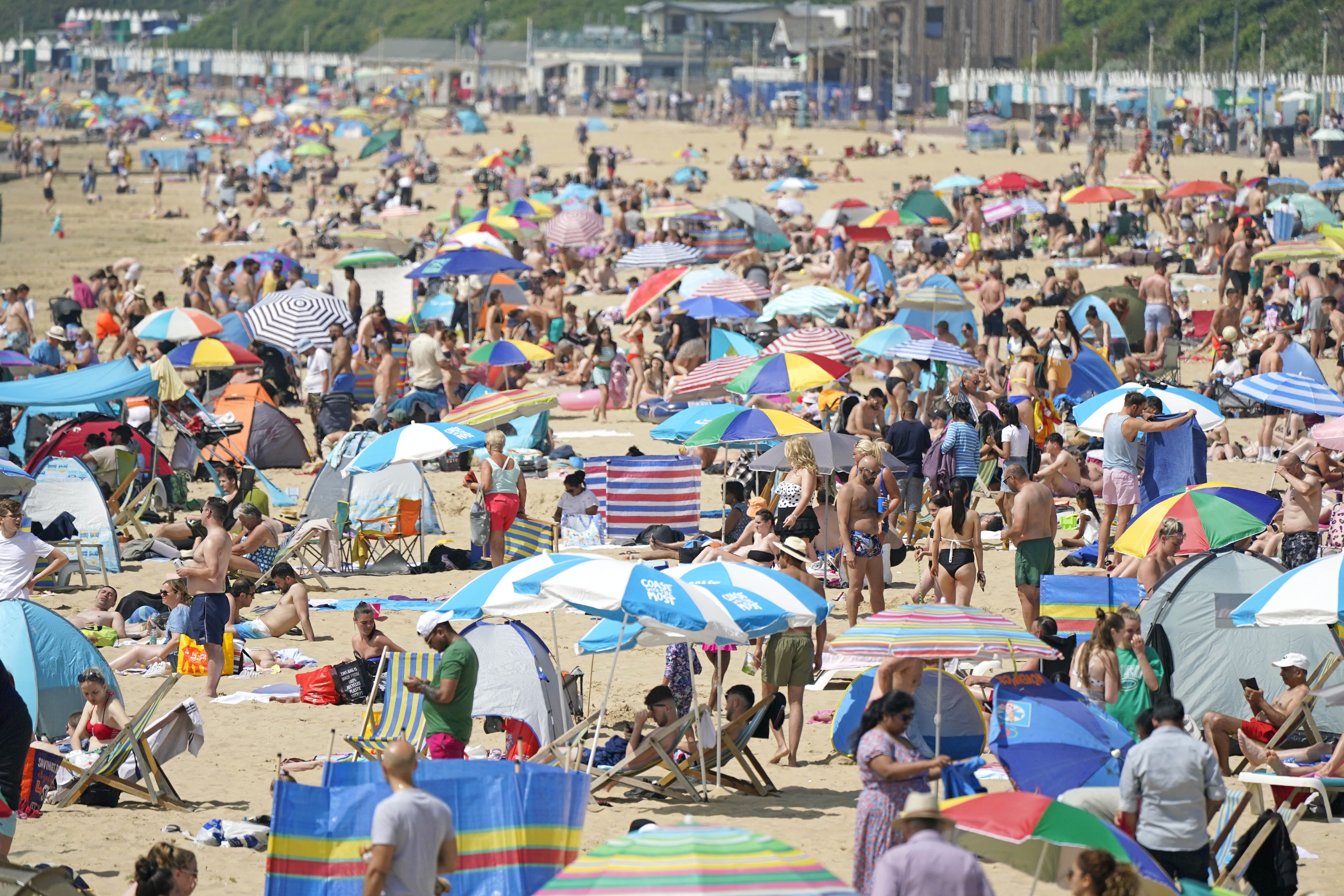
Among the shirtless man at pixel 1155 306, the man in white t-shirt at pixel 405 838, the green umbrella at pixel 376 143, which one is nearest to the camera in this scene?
the man in white t-shirt at pixel 405 838

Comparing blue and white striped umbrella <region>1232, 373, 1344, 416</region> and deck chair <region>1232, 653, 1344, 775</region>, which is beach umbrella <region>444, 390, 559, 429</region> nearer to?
blue and white striped umbrella <region>1232, 373, 1344, 416</region>

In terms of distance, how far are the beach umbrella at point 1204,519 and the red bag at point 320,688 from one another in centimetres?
441

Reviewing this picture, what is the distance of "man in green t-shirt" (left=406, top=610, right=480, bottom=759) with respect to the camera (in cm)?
705

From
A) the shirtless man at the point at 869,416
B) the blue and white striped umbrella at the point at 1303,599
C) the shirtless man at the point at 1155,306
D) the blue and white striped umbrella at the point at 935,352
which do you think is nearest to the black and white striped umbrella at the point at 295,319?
the blue and white striped umbrella at the point at 935,352

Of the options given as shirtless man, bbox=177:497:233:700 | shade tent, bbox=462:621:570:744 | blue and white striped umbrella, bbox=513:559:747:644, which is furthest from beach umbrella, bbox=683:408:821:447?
blue and white striped umbrella, bbox=513:559:747:644

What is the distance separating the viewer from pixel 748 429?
11.3 m

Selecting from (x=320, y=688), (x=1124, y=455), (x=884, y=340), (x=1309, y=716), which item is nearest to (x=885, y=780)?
(x=1309, y=716)

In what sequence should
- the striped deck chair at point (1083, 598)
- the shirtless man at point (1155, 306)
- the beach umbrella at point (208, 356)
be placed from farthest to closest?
1. the shirtless man at point (1155, 306)
2. the beach umbrella at point (208, 356)
3. the striped deck chair at point (1083, 598)

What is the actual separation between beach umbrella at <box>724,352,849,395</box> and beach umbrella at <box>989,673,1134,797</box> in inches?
237

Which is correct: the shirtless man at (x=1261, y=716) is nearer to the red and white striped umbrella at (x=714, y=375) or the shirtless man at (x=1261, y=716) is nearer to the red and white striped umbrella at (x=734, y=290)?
the red and white striped umbrella at (x=714, y=375)

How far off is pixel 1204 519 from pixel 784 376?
4304 millimetres

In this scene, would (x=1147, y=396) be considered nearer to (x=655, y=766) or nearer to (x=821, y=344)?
(x=821, y=344)

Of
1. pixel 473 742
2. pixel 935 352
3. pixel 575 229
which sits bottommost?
pixel 473 742

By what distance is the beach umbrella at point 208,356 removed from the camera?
51.5ft
